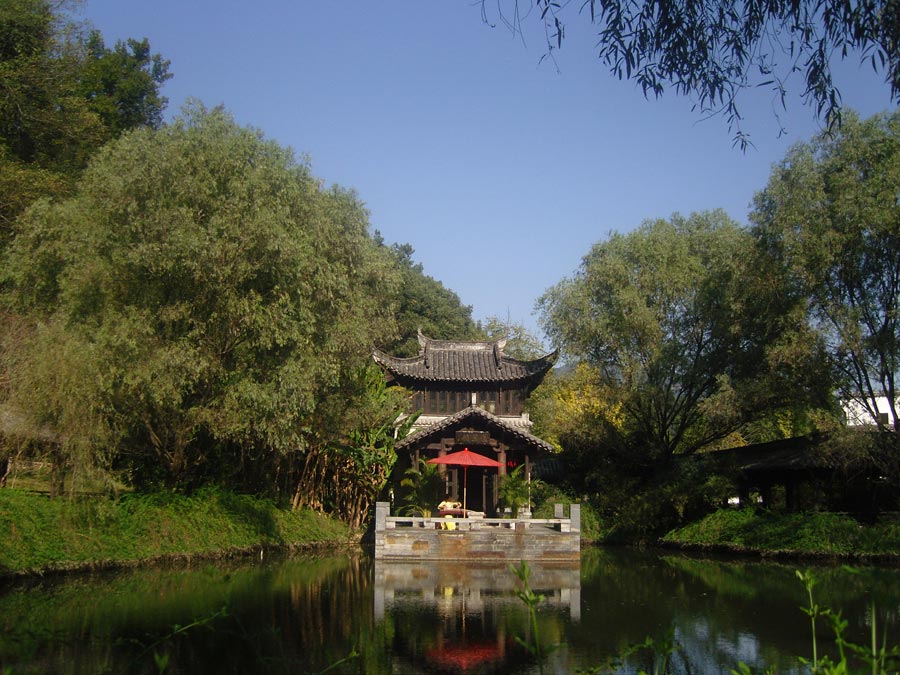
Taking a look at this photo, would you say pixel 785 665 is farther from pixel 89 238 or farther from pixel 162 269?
pixel 89 238

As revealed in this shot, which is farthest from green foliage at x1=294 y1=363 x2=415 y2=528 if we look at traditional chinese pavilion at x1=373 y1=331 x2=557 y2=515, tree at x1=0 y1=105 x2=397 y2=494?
tree at x1=0 y1=105 x2=397 y2=494

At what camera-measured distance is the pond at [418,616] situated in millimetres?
8508

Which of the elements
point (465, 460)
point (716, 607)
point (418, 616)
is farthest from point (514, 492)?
point (418, 616)

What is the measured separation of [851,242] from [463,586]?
38.5ft

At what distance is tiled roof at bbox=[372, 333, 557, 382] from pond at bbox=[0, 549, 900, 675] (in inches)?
392

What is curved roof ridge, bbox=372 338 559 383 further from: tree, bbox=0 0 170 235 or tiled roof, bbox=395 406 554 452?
tree, bbox=0 0 170 235

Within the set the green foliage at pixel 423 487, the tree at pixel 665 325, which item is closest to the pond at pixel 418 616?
the green foliage at pixel 423 487

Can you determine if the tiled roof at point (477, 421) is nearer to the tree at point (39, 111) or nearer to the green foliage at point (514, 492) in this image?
the green foliage at point (514, 492)

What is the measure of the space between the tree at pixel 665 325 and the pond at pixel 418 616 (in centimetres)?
681

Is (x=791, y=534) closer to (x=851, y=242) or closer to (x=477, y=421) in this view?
(x=851, y=242)

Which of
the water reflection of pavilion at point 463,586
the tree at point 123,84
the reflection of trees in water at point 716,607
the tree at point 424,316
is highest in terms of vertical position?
the tree at point 123,84

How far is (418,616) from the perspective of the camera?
11664 mm

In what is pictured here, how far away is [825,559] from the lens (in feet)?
64.0

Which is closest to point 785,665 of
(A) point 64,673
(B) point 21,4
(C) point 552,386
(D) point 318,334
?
(A) point 64,673
